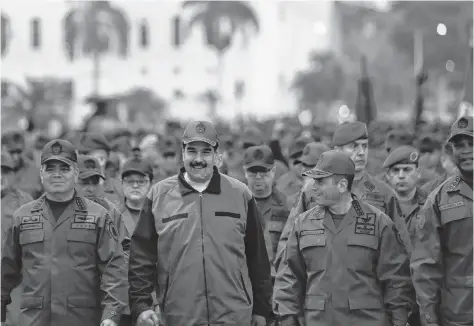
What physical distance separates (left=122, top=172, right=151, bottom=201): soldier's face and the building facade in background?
72.0 metres

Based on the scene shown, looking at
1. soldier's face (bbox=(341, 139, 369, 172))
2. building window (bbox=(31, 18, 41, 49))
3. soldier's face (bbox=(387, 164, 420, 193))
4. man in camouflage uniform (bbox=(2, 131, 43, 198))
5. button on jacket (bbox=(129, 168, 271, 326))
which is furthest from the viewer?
building window (bbox=(31, 18, 41, 49))

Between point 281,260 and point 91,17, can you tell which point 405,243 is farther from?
point 91,17

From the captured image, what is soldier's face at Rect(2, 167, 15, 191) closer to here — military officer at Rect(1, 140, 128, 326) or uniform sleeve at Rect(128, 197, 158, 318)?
military officer at Rect(1, 140, 128, 326)

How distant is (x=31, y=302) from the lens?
834 centimetres

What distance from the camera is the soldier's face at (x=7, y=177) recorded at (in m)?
12.5

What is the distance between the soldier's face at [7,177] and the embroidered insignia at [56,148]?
3931mm

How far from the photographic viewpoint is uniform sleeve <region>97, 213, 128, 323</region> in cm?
825

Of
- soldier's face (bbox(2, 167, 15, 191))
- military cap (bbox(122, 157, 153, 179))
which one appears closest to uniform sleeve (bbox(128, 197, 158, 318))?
military cap (bbox(122, 157, 153, 179))

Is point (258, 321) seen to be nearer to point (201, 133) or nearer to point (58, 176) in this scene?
point (201, 133)

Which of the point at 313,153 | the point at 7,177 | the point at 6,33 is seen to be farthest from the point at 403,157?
the point at 6,33

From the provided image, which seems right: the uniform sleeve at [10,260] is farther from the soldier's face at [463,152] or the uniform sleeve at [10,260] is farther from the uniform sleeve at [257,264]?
the soldier's face at [463,152]

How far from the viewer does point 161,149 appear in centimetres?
1816

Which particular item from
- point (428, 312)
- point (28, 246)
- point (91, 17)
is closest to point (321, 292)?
point (428, 312)

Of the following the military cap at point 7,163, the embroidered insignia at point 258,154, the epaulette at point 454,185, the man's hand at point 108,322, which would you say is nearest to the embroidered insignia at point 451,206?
the epaulette at point 454,185
